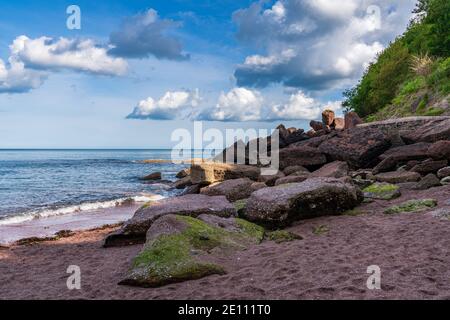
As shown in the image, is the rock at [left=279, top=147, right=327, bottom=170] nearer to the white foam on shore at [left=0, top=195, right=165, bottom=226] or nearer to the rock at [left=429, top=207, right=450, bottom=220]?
the white foam on shore at [left=0, top=195, right=165, bottom=226]

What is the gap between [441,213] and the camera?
9.27 meters

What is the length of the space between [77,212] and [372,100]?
3475 centimetres

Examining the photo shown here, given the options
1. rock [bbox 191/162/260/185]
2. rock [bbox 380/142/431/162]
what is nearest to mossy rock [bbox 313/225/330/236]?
rock [bbox 380/142/431/162]

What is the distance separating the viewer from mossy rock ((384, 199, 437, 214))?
1027cm

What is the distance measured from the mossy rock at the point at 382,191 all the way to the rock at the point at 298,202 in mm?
1532

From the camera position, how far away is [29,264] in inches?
374

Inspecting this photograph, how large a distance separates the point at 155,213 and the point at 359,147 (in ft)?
37.4

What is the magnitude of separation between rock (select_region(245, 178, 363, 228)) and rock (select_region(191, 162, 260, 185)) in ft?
30.1

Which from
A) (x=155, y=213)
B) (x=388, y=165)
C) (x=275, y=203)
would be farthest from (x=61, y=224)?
(x=388, y=165)

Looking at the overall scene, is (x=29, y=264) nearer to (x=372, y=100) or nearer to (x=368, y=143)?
(x=368, y=143)

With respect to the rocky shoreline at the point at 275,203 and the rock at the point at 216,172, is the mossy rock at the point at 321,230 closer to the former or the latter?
the rocky shoreline at the point at 275,203

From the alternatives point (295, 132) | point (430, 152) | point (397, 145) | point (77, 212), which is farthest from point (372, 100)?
point (77, 212)

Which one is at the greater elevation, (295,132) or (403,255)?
(295,132)
